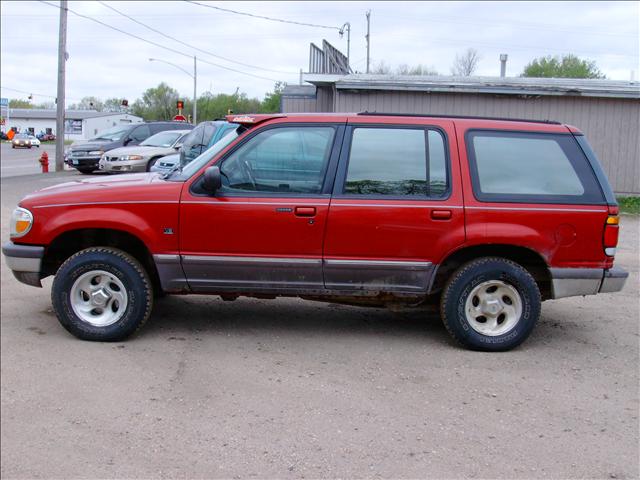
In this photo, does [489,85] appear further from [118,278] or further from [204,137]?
[118,278]

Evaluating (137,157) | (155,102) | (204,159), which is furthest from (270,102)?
(204,159)

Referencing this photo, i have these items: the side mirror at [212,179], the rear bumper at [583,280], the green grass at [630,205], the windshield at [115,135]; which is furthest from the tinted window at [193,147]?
the green grass at [630,205]

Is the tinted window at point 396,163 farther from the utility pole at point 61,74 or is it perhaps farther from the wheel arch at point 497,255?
the utility pole at point 61,74

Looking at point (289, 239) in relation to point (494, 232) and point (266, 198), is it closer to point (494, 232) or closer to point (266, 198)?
point (266, 198)

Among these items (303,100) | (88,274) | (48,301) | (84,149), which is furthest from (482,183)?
(84,149)

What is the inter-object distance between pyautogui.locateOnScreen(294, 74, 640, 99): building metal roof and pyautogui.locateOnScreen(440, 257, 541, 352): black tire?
1221cm

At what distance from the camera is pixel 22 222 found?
550 centimetres

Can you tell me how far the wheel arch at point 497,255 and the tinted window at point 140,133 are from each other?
1764cm

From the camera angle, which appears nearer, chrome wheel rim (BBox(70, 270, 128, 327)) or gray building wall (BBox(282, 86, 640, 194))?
chrome wheel rim (BBox(70, 270, 128, 327))

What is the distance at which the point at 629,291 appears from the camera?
7.79 metres

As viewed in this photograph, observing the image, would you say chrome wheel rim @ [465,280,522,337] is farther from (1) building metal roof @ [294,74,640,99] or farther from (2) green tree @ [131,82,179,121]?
(2) green tree @ [131,82,179,121]

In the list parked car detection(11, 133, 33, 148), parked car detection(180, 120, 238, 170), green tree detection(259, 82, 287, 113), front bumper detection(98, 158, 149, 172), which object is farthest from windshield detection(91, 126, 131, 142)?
green tree detection(259, 82, 287, 113)

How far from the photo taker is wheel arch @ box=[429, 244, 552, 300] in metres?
5.50

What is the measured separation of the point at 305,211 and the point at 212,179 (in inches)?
A: 30.4
